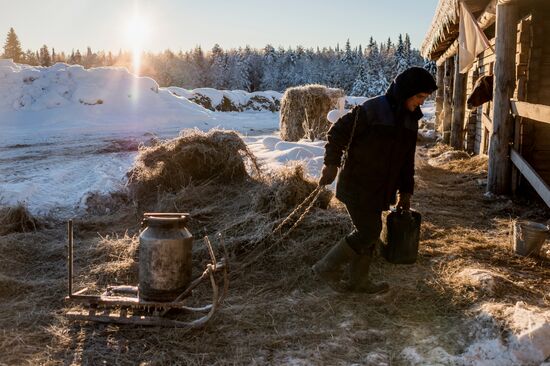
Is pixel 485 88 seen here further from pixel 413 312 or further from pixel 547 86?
pixel 413 312

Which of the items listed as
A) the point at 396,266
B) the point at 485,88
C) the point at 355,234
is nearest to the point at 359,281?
the point at 355,234

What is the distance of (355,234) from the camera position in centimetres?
402

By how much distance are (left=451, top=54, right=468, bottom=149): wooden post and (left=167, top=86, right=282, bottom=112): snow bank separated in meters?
22.5

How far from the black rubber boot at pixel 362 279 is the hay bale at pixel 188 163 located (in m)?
3.56

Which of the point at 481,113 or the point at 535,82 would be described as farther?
the point at 481,113

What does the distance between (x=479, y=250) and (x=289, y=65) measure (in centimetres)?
8454

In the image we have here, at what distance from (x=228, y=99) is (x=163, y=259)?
109 feet

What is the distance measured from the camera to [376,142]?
381 centimetres

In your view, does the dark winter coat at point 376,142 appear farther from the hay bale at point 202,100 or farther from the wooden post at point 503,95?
the hay bale at point 202,100

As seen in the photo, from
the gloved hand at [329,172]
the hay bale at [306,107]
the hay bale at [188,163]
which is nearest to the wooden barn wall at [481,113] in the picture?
the hay bale at [188,163]

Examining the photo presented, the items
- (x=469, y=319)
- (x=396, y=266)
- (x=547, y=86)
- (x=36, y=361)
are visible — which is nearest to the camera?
(x=36, y=361)

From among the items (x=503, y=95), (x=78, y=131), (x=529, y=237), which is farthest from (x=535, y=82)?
(x=78, y=131)

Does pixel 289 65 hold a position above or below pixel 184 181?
above

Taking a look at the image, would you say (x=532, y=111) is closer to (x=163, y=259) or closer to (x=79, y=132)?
(x=163, y=259)
